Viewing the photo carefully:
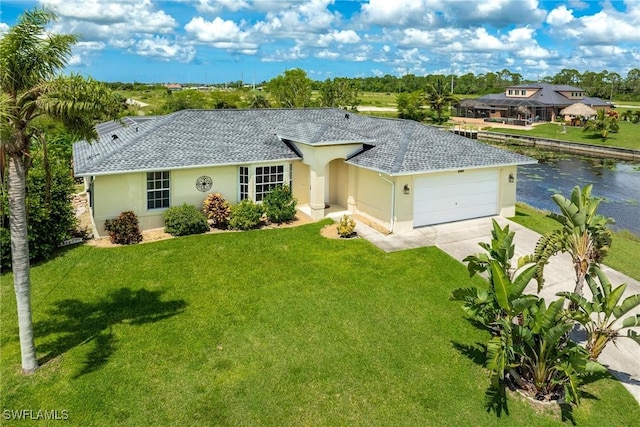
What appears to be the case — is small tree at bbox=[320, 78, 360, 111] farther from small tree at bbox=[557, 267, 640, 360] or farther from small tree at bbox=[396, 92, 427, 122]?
small tree at bbox=[557, 267, 640, 360]

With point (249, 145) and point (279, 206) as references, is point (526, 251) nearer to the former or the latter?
point (279, 206)

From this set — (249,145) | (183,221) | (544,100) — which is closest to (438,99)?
(544,100)

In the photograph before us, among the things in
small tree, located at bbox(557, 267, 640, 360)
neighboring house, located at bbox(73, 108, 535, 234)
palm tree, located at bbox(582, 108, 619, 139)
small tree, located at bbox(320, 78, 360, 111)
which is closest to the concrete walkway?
neighboring house, located at bbox(73, 108, 535, 234)

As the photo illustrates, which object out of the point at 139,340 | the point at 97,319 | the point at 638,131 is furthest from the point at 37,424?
the point at 638,131

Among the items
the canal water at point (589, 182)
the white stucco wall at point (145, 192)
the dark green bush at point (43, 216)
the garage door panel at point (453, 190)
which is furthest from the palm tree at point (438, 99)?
the dark green bush at point (43, 216)

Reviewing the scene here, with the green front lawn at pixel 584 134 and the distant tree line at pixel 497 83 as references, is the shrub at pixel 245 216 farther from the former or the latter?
the distant tree line at pixel 497 83

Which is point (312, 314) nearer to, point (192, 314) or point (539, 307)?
point (192, 314)
